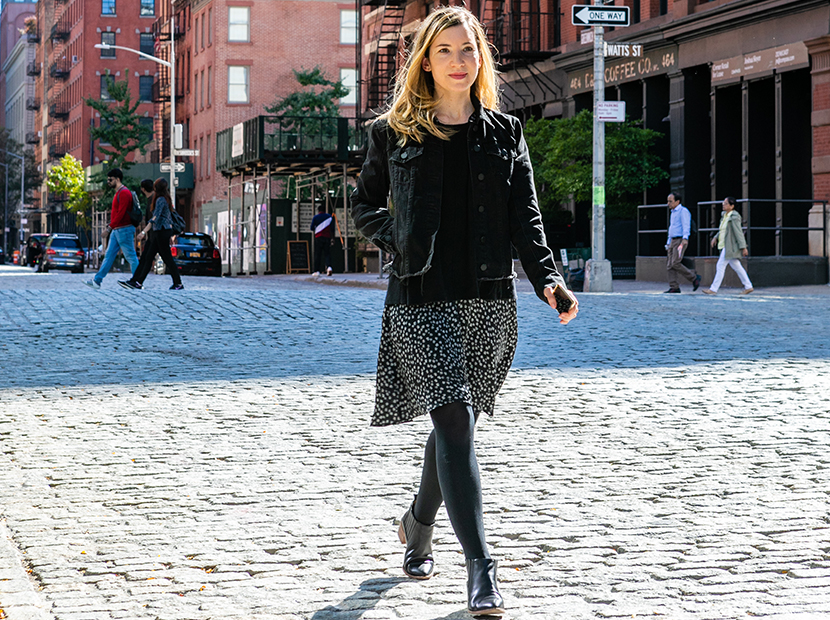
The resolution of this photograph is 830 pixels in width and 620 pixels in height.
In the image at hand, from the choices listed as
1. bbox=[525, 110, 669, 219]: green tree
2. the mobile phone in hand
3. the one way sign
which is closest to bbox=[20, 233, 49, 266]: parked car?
bbox=[525, 110, 669, 219]: green tree

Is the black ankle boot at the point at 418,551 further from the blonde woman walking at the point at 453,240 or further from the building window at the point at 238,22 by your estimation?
the building window at the point at 238,22

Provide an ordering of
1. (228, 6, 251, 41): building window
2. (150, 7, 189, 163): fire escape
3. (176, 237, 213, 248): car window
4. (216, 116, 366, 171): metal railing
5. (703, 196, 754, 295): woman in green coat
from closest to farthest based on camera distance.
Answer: (703, 196, 754, 295): woman in green coat
(216, 116, 366, 171): metal railing
(176, 237, 213, 248): car window
(228, 6, 251, 41): building window
(150, 7, 189, 163): fire escape

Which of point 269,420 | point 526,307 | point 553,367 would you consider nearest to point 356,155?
point 526,307

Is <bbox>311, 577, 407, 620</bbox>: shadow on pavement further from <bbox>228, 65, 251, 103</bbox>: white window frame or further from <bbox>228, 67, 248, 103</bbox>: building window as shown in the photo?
<bbox>228, 67, 248, 103</bbox>: building window

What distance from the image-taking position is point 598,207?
25141 millimetres

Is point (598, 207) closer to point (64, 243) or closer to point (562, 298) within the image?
point (562, 298)

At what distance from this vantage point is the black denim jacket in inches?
172

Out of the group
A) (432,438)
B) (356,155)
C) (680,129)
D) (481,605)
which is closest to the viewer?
(481,605)

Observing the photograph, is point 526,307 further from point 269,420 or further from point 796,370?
point 269,420

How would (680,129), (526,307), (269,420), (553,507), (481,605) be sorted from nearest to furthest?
(481,605), (553,507), (269,420), (526,307), (680,129)

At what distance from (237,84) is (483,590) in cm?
6443

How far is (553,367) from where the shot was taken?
11.2 metres

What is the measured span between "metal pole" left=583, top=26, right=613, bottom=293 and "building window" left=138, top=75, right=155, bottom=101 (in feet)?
246

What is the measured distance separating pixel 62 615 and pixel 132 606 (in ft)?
0.75
